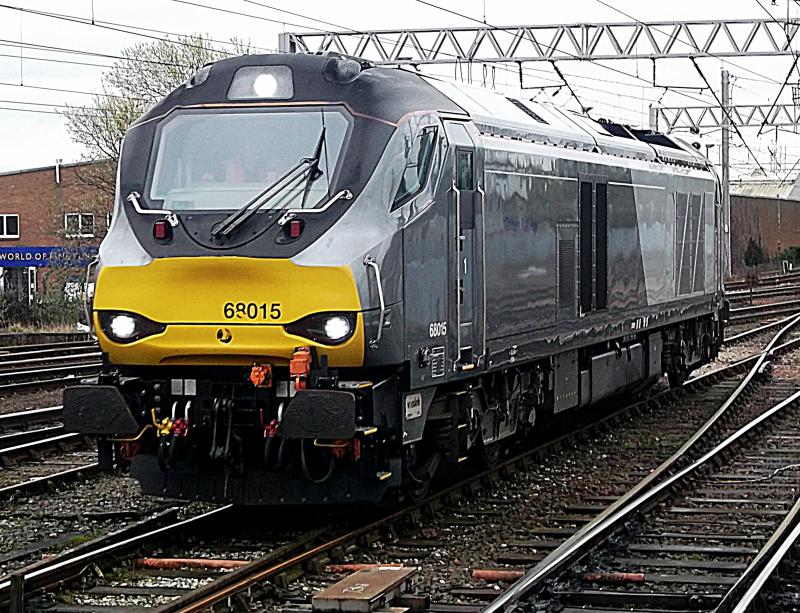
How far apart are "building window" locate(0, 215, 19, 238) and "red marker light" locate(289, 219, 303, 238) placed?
47.1m

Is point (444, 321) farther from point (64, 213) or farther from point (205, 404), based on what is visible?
point (64, 213)

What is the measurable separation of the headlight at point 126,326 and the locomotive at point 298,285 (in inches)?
0.6

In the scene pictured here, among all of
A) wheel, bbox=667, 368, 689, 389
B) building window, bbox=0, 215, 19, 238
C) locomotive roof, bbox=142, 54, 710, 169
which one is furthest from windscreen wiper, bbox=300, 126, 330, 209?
building window, bbox=0, 215, 19, 238

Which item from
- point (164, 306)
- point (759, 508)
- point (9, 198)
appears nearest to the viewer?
point (164, 306)

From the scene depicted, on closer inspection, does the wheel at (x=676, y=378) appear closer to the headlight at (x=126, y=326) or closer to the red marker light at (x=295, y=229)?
the red marker light at (x=295, y=229)

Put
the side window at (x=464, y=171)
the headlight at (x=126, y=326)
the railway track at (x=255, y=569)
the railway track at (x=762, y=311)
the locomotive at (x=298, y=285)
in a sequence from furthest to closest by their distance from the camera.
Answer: the railway track at (x=762, y=311) < the side window at (x=464, y=171) < the headlight at (x=126, y=326) < the locomotive at (x=298, y=285) < the railway track at (x=255, y=569)

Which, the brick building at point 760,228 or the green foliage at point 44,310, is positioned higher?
the brick building at point 760,228

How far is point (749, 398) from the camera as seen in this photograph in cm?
1914

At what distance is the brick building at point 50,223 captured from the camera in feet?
126

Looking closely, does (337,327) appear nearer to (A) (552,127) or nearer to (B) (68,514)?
(B) (68,514)

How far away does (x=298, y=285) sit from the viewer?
9359mm

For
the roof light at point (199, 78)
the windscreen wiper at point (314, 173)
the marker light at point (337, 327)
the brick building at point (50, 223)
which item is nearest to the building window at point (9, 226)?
the brick building at point (50, 223)

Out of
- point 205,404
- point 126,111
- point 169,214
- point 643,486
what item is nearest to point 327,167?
point 169,214

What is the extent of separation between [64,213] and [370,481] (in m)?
39.4
